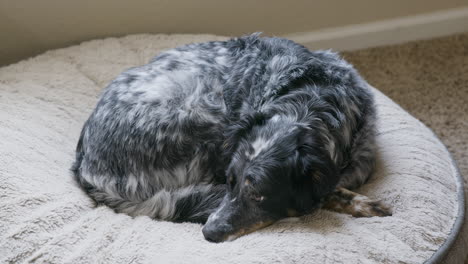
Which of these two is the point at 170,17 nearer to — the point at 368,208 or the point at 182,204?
the point at 182,204

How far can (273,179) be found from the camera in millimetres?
1963

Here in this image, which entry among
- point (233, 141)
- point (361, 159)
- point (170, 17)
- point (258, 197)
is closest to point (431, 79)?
point (361, 159)

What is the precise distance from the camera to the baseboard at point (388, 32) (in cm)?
389

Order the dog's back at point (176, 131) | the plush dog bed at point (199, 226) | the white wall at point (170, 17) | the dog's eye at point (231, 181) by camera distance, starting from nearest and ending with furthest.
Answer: the plush dog bed at point (199, 226) → the dog's eye at point (231, 181) → the dog's back at point (176, 131) → the white wall at point (170, 17)

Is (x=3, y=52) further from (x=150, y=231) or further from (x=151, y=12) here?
(x=150, y=231)

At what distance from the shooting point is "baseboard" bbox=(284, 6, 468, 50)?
3893mm

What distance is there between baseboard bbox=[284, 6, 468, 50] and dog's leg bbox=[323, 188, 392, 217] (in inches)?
76.1

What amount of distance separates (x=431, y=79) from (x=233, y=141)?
77.1 inches

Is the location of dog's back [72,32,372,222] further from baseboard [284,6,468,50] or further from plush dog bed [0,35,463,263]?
baseboard [284,6,468,50]

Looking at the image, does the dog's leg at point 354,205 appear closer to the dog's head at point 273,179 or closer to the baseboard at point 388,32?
the dog's head at point 273,179

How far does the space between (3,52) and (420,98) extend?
2625mm

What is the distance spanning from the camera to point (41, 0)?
10.7 ft

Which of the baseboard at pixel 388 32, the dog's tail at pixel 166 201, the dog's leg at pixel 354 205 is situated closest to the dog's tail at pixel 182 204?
the dog's tail at pixel 166 201

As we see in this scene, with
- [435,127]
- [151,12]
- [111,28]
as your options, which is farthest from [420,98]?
[111,28]
